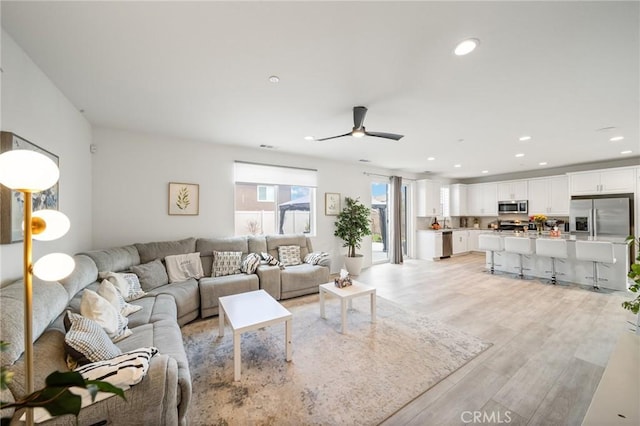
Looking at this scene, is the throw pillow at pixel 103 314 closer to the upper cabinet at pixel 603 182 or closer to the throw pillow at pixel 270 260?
the throw pillow at pixel 270 260

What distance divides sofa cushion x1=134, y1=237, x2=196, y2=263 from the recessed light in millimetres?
3926

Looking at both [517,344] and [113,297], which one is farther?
[517,344]

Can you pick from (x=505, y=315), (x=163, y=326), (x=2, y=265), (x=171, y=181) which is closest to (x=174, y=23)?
(x=2, y=265)

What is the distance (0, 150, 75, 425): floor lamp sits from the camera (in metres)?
0.78

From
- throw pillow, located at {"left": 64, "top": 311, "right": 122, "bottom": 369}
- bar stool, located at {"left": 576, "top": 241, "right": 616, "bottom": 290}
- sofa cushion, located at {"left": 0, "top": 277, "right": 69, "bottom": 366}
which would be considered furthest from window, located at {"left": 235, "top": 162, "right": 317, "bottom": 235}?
bar stool, located at {"left": 576, "top": 241, "right": 616, "bottom": 290}

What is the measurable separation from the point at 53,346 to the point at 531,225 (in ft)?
31.0

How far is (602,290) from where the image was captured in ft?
13.7

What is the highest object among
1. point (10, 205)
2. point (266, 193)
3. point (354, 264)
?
point (266, 193)

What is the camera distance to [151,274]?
3.01 metres

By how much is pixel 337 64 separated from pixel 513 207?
7.81 meters

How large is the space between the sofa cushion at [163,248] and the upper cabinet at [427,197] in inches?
247

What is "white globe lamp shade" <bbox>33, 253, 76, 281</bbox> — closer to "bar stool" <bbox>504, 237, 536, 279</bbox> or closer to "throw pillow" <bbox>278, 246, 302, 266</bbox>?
"throw pillow" <bbox>278, 246, 302, 266</bbox>

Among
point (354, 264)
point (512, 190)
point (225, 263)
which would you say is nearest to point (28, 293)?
point (225, 263)

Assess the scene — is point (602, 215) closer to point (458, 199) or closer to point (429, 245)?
point (458, 199)
